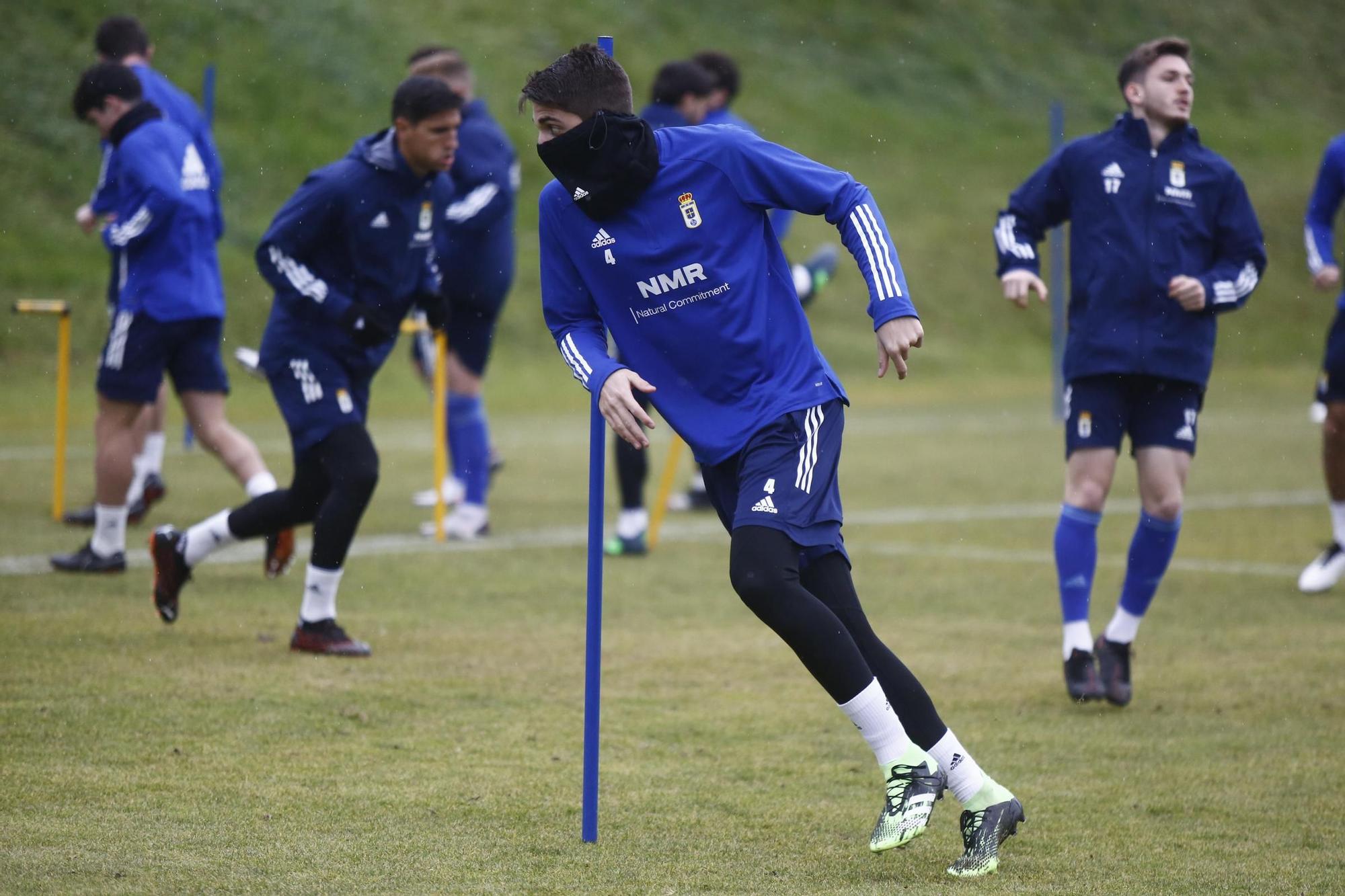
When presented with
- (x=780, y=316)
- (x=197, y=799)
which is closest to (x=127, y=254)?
(x=197, y=799)

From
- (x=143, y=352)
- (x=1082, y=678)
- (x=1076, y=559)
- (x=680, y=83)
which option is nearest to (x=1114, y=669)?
(x=1082, y=678)

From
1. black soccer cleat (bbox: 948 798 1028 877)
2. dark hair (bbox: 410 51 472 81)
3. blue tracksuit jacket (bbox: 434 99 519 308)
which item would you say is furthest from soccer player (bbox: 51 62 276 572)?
black soccer cleat (bbox: 948 798 1028 877)

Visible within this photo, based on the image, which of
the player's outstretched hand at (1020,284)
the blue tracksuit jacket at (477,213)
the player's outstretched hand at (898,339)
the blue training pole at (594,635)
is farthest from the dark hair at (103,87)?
the player's outstretched hand at (898,339)

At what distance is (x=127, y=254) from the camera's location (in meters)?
8.26

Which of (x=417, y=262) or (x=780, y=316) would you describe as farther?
(x=417, y=262)

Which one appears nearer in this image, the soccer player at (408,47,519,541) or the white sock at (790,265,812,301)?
the white sock at (790,265,812,301)

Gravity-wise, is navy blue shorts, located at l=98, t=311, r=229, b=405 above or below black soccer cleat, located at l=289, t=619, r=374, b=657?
above

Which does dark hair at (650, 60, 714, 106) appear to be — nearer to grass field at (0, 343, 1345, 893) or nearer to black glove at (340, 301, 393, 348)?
grass field at (0, 343, 1345, 893)

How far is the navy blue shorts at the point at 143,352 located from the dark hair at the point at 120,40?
185 centimetres

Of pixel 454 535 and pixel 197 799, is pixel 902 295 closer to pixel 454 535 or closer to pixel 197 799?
pixel 197 799

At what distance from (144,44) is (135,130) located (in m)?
1.44

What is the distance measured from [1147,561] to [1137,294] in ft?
3.29

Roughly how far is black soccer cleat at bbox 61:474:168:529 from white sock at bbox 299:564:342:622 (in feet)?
11.6

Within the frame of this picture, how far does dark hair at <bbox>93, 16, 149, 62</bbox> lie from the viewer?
30.4 ft
